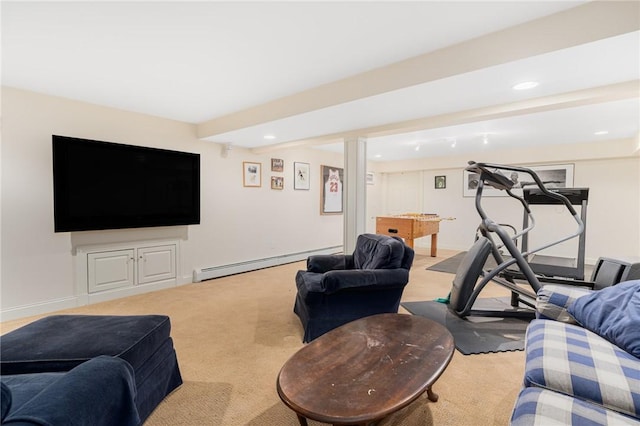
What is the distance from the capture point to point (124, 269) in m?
3.66

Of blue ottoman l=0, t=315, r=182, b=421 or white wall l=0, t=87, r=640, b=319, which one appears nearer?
blue ottoman l=0, t=315, r=182, b=421

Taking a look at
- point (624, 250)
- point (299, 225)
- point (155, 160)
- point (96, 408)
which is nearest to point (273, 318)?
point (96, 408)

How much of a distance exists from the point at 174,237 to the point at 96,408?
346 centimetres

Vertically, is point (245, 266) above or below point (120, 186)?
below

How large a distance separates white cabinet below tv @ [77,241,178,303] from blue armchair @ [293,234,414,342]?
2.34 m

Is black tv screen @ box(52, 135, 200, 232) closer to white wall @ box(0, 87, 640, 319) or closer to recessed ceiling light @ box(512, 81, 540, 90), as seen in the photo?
white wall @ box(0, 87, 640, 319)

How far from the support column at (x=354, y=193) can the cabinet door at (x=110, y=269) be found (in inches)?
110

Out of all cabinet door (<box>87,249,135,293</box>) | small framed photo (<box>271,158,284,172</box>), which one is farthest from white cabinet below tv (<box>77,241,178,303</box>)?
small framed photo (<box>271,158,284,172</box>)

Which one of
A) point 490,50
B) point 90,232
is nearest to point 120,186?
point 90,232

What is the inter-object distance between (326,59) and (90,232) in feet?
10.7

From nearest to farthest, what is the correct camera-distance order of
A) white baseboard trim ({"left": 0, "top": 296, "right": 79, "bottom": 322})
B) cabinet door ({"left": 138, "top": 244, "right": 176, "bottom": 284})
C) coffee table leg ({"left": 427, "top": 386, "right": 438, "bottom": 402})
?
coffee table leg ({"left": 427, "top": 386, "right": 438, "bottom": 402}), white baseboard trim ({"left": 0, "top": 296, "right": 79, "bottom": 322}), cabinet door ({"left": 138, "top": 244, "right": 176, "bottom": 284})

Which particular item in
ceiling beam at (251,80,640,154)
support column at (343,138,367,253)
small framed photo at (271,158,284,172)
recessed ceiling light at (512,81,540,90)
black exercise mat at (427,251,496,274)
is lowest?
black exercise mat at (427,251,496,274)

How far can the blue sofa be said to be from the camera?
103 centimetres

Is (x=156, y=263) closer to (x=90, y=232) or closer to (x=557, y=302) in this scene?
(x=90, y=232)
